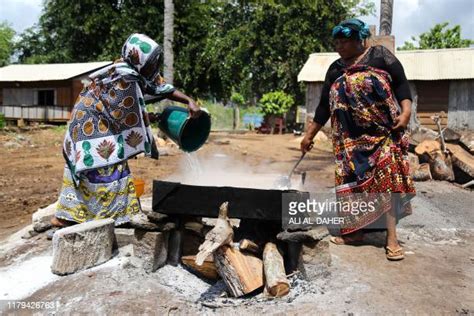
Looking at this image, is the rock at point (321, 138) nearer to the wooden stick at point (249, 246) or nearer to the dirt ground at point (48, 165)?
the dirt ground at point (48, 165)

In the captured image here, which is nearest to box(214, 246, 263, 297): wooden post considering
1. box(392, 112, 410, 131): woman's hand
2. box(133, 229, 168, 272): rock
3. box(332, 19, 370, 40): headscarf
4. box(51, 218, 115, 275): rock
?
A: box(133, 229, 168, 272): rock

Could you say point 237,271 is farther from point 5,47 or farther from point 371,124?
point 5,47

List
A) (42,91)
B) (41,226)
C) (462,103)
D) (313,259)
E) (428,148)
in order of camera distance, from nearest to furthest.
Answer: (313,259) < (41,226) < (428,148) < (462,103) < (42,91)

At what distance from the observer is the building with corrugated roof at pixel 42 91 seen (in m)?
21.4

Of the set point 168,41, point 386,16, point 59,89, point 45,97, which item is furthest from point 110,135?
point 45,97

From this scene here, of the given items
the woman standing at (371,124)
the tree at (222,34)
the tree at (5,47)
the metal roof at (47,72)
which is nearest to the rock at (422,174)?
the woman standing at (371,124)

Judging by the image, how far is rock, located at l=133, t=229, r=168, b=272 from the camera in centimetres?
307

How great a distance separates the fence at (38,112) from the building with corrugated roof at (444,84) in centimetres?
1215

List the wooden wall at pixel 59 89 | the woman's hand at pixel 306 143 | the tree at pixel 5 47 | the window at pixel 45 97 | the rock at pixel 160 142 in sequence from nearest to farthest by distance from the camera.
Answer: the woman's hand at pixel 306 143, the rock at pixel 160 142, the wooden wall at pixel 59 89, the window at pixel 45 97, the tree at pixel 5 47

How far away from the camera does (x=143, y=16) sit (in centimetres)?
2375

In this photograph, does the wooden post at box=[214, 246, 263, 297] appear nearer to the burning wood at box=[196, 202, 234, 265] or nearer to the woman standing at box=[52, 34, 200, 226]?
the burning wood at box=[196, 202, 234, 265]

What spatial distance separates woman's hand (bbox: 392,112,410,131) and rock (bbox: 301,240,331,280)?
100 centimetres

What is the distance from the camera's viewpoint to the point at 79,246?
3.09 meters

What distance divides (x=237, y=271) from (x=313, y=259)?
52cm
